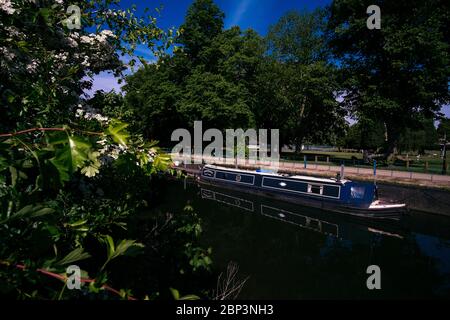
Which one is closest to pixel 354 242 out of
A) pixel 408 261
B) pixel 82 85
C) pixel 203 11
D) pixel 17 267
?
pixel 408 261

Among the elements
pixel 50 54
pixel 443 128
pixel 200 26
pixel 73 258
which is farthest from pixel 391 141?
pixel 443 128

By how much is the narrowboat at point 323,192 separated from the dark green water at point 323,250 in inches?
22.9

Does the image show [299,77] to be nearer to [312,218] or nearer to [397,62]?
[397,62]

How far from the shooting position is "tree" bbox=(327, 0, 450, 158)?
2211 centimetres

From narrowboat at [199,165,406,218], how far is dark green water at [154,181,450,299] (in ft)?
1.90

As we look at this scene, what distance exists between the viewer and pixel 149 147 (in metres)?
1.60

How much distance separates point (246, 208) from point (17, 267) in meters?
17.6

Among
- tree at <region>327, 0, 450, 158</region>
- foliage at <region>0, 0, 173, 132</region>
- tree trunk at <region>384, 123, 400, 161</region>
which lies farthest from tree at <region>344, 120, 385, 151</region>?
foliage at <region>0, 0, 173, 132</region>

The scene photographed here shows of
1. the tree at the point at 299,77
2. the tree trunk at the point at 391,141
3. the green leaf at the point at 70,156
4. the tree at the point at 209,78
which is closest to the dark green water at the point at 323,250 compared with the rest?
the green leaf at the point at 70,156

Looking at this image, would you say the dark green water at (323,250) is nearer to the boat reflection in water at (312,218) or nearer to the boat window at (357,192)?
the boat reflection in water at (312,218)

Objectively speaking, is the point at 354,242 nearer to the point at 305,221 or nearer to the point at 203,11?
the point at 305,221

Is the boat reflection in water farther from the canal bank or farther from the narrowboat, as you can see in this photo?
the canal bank

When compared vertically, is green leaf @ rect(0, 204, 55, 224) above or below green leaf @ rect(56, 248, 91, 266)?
above

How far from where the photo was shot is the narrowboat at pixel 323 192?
49.5ft
